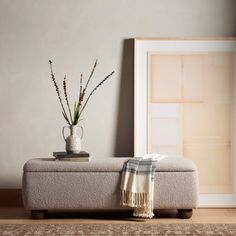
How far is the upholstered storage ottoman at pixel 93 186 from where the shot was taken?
17.2 feet

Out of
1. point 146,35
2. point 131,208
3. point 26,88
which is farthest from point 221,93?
point 26,88

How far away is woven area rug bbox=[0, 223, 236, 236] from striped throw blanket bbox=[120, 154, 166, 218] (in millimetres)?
182

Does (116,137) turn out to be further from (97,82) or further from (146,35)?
(146,35)

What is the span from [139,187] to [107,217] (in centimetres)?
43

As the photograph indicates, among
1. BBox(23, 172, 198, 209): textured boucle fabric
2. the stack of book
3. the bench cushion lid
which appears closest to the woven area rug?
BBox(23, 172, 198, 209): textured boucle fabric

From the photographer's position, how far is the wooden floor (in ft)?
17.1

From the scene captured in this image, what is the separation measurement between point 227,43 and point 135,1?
0.93m

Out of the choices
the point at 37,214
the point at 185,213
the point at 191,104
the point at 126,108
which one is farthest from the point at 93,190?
the point at 191,104

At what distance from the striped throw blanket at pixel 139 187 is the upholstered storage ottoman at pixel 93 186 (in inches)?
2.6

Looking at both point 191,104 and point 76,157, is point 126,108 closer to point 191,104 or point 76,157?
point 191,104

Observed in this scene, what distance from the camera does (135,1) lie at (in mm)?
Result: 6031

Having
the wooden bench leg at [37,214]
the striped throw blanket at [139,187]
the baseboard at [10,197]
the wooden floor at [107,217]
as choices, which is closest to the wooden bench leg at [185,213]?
the wooden floor at [107,217]

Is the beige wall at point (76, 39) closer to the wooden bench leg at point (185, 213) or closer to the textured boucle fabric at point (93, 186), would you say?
the textured boucle fabric at point (93, 186)

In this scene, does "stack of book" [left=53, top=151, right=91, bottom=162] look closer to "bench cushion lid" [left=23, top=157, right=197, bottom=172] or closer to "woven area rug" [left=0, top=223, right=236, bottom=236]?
"bench cushion lid" [left=23, top=157, right=197, bottom=172]
